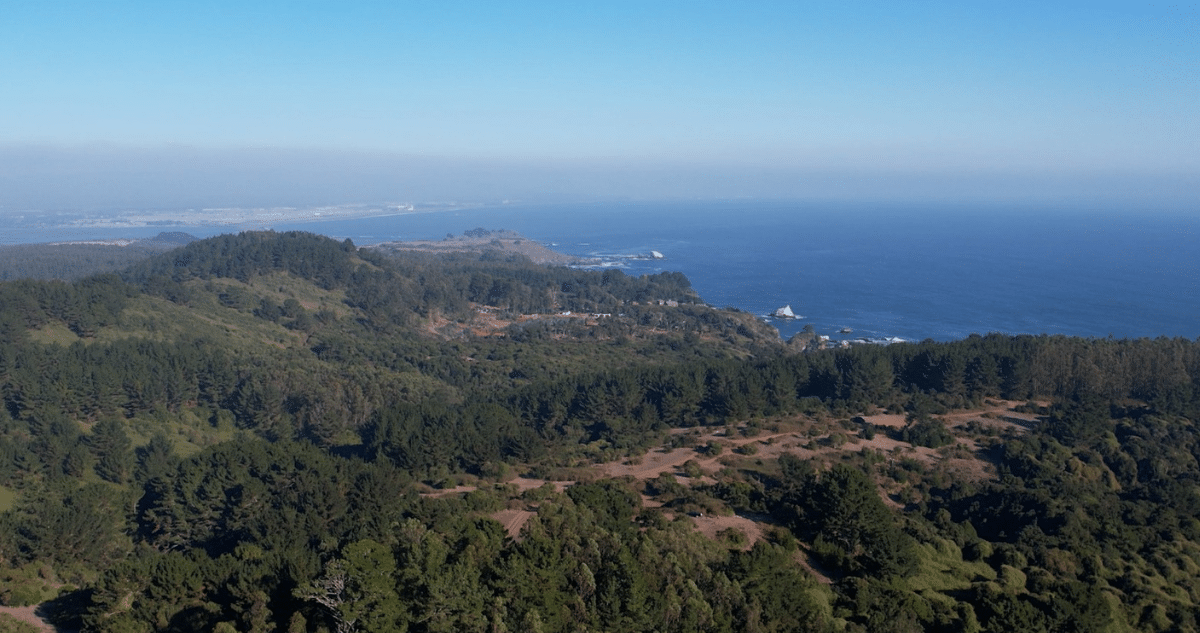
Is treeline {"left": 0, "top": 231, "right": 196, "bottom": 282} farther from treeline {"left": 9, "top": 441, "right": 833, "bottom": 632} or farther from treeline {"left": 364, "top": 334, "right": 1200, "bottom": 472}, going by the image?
treeline {"left": 9, "top": 441, "right": 833, "bottom": 632}

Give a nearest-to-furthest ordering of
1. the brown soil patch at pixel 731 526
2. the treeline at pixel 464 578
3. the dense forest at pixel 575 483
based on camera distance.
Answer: the treeline at pixel 464 578 → the dense forest at pixel 575 483 → the brown soil patch at pixel 731 526

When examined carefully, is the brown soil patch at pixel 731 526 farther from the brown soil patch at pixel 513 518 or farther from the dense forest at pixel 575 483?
the brown soil patch at pixel 513 518

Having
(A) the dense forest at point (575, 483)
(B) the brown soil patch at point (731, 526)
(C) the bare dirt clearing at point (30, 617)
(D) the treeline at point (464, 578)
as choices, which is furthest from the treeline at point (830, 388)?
(C) the bare dirt clearing at point (30, 617)

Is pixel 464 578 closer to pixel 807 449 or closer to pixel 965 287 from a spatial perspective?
pixel 807 449

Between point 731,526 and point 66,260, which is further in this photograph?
point 66,260

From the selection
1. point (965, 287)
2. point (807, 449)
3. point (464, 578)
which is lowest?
point (965, 287)

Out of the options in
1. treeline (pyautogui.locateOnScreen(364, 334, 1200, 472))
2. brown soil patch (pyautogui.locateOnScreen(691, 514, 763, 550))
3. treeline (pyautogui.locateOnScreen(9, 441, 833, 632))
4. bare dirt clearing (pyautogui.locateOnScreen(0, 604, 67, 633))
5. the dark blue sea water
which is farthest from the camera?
the dark blue sea water

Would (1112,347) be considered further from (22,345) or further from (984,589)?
(22,345)

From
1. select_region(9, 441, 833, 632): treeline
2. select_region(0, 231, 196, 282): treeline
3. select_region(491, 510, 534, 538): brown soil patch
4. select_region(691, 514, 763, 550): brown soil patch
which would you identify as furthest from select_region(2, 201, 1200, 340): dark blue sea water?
select_region(0, 231, 196, 282): treeline

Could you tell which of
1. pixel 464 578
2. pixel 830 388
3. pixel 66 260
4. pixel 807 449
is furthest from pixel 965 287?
pixel 66 260
